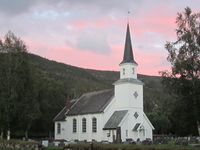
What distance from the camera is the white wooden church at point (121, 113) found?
72094 millimetres

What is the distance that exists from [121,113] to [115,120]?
1.47 m

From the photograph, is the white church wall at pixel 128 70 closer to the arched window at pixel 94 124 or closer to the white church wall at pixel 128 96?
the white church wall at pixel 128 96

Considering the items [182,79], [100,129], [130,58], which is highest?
[130,58]

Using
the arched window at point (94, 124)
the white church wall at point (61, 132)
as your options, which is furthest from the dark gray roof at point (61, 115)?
the arched window at point (94, 124)

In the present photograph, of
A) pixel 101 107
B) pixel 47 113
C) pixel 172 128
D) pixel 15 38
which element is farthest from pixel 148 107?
pixel 15 38

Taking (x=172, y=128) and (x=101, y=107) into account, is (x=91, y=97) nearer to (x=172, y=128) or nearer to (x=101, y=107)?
(x=101, y=107)

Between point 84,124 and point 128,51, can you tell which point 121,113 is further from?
point 128,51

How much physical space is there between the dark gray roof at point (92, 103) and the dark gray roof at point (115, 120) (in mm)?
2141

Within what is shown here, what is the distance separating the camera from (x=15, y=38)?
68625 millimetres

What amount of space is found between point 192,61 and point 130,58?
18.4 m

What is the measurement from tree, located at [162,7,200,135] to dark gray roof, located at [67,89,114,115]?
56.6 feet

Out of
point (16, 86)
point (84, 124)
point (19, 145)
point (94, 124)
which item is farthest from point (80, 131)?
point (19, 145)

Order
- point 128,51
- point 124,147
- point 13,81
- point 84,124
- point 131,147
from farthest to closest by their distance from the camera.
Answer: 1. point 84,124
2. point 128,51
3. point 13,81
4. point 124,147
5. point 131,147

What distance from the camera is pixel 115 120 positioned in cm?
7250
